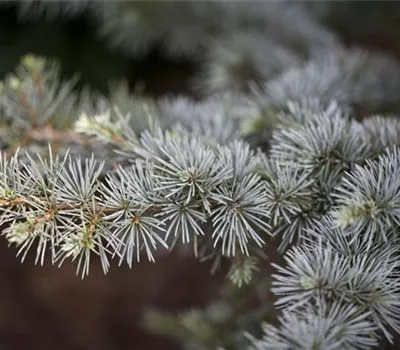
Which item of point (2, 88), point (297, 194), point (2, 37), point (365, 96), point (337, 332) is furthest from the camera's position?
point (2, 37)

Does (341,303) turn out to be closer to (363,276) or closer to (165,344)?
(363,276)

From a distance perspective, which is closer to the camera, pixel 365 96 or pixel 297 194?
pixel 297 194

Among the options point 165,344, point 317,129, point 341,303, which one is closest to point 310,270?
point 341,303

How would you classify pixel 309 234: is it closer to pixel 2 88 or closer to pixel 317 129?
pixel 317 129

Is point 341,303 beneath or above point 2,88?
beneath

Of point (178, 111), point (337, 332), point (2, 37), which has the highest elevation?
point (2, 37)

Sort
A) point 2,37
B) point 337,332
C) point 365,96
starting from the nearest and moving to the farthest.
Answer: point 337,332
point 365,96
point 2,37
